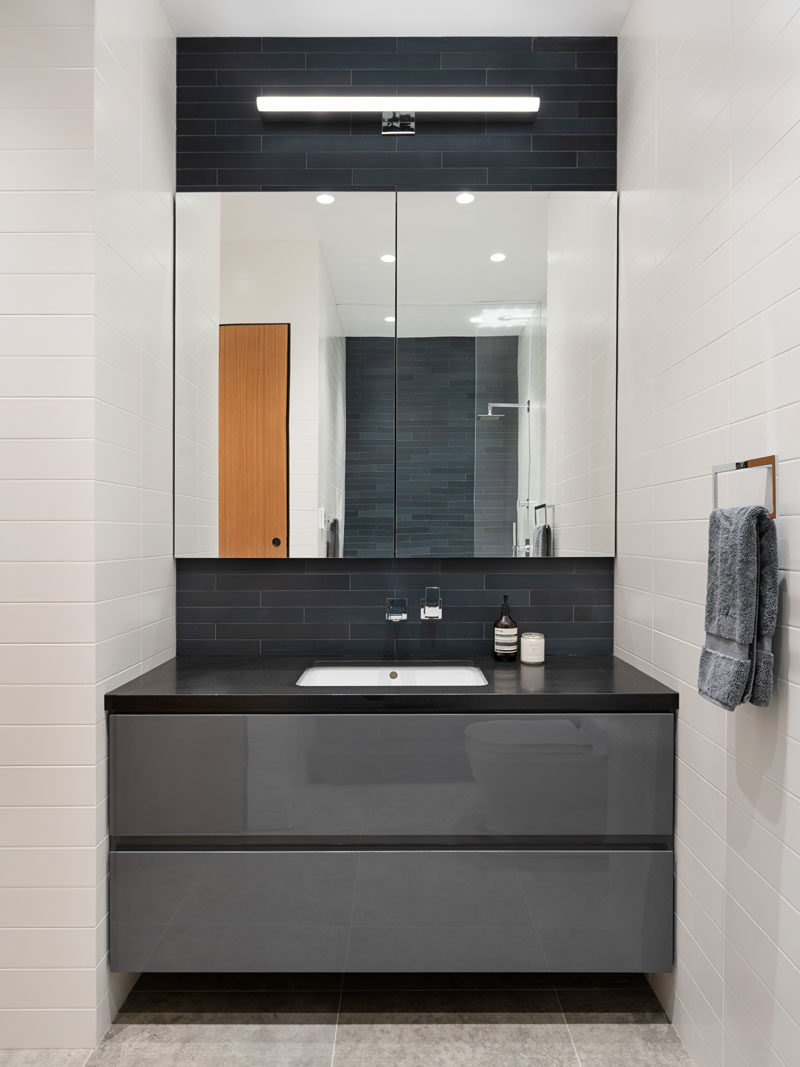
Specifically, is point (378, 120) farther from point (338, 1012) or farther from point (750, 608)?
point (338, 1012)

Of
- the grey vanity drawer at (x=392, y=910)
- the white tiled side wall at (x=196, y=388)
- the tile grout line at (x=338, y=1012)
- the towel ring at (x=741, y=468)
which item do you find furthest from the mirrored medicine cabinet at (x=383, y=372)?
the tile grout line at (x=338, y=1012)

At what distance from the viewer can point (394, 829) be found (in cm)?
173

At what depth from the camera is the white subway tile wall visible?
64.0 inches

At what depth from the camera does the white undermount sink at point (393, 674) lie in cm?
211

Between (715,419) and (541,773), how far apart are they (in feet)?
3.05

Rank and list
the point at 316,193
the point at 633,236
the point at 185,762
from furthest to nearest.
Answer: the point at 316,193 → the point at 633,236 → the point at 185,762

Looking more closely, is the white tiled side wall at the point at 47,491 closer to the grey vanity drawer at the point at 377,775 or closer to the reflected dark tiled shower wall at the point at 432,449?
the grey vanity drawer at the point at 377,775

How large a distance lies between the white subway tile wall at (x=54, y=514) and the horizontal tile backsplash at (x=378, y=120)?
57cm

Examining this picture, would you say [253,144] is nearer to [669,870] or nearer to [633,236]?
[633,236]

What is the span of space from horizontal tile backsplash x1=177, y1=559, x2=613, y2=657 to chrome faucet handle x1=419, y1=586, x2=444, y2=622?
4cm

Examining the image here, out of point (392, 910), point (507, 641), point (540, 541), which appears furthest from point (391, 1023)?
point (540, 541)

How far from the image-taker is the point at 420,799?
5.66 feet

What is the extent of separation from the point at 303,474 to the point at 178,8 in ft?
4.78

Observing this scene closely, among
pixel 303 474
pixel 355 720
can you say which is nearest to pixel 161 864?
pixel 355 720
